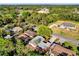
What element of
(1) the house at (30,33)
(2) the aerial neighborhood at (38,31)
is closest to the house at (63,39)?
(2) the aerial neighborhood at (38,31)

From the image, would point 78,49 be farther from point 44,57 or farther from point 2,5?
point 2,5

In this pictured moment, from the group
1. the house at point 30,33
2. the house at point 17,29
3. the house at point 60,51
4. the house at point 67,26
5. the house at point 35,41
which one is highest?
the house at point 67,26

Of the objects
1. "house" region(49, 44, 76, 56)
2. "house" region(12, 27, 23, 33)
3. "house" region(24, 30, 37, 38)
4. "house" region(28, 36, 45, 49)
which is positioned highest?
"house" region(12, 27, 23, 33)

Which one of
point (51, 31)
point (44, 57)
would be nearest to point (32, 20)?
point (51, 31)

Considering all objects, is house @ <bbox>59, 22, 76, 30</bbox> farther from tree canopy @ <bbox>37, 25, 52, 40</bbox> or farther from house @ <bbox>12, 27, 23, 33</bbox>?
house @ <bbox>12, 27, 23, 33</bbox>

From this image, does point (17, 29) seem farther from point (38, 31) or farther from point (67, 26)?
point (67, 26)

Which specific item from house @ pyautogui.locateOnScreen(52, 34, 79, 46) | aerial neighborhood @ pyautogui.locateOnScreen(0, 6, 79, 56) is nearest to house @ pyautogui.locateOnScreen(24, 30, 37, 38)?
aerial neighborhood @ pyautogui.locateOnScreen(0, 6, 79, 56)

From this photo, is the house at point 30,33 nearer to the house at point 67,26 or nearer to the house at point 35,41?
the house at point 35,41
